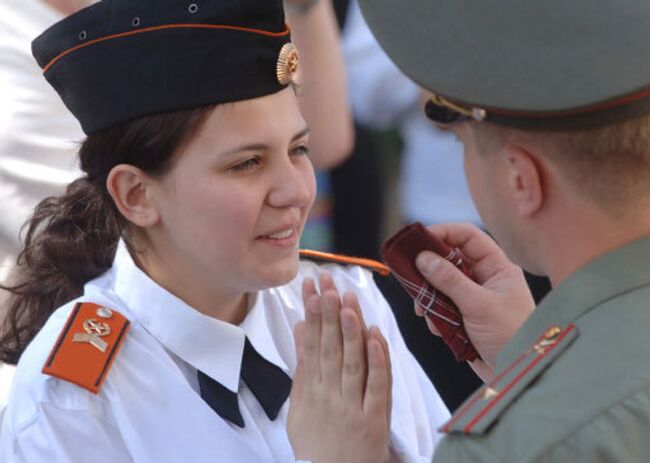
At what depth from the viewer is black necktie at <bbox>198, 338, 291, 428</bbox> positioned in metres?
2.02

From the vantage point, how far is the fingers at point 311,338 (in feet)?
5.88

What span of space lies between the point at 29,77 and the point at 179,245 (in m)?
0.96

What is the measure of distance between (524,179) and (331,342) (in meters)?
0.45

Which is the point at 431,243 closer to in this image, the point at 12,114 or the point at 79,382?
the point at 79,382

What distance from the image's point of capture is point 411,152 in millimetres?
3447

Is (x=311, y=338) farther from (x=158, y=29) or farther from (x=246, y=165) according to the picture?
(x=158, y=29)

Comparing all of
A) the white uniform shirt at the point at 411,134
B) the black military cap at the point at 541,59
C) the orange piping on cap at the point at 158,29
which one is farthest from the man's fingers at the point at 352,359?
the white uniform shirt at the point at 411,134

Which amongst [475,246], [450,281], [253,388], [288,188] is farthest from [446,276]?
[253,388]

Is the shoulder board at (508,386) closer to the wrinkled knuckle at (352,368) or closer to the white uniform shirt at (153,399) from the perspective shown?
the wrinkled knuckle at (352,368)

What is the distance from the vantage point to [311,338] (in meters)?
1.80

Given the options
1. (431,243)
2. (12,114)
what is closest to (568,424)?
(431,243)

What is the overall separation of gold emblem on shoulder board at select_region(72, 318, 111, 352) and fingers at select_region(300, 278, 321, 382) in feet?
1.26

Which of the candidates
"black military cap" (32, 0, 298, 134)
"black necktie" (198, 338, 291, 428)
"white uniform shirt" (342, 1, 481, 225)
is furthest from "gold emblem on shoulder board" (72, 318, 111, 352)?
"white uniform shirt" (342, 1, 481, 225)

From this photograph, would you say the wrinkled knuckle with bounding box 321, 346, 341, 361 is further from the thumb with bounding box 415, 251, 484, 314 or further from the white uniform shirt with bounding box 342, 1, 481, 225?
the white uniform shirt with bounding box 342, 1, 481, 225
